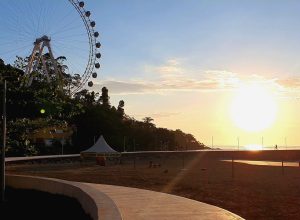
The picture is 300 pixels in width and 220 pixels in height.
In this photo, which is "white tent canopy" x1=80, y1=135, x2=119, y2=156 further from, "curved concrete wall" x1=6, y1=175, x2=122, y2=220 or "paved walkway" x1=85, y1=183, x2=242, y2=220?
"paved walkway" x1=85, y1=183, x2=242, y2=220

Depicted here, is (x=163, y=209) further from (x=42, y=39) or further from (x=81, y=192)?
(x=42, y=39)

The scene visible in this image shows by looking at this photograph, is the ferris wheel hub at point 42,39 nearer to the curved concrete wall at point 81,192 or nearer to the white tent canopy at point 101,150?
the white tent canopy at point 101,150

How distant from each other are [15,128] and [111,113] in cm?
5871

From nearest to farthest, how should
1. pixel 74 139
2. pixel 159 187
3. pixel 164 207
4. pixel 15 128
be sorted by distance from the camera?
1. pixel 164 207
2. pixel 15 128
3. pixel 159 187
4. pixel 74 139

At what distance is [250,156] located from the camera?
73.8 m

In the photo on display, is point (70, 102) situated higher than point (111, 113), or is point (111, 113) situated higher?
point (111, 113)

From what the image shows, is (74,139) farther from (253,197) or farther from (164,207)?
(164,207)

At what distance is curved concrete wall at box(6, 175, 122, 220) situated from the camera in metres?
9.77

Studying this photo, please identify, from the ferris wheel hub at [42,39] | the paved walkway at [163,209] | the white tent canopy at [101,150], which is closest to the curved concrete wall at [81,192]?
the paved walkway at [163,209]

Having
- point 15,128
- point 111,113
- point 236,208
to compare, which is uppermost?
point 111,113

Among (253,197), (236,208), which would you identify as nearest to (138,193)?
(236,208)

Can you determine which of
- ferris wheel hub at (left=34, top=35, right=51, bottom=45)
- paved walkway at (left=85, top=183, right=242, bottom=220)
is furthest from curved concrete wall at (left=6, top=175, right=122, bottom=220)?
ferris wheel hub at (left=34, top=35, right=51, bottom=45)

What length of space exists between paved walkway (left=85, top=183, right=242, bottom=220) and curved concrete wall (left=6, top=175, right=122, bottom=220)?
1.57 feet

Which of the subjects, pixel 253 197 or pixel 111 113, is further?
pixel 111 113
